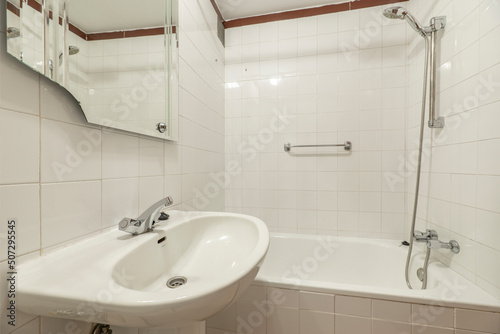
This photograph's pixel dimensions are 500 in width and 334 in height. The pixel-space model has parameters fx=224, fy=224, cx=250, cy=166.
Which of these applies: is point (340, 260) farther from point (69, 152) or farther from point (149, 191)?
point (69, 152)

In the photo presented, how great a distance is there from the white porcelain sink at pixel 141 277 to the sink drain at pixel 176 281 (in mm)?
12

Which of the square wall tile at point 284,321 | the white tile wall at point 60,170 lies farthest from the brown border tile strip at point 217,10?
the square wall tile at point 284,321

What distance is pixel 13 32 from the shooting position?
1.51ft

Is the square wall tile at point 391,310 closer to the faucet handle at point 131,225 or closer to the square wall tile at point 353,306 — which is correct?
the square wall tile at point 353,306

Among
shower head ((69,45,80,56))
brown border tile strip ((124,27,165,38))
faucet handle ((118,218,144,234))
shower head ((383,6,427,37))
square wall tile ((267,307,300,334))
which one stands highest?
shower head ((383,6,427,37))

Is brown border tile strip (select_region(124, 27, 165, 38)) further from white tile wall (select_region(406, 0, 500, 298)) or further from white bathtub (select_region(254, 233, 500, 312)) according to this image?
white tile wall (select_region(406, 0, 500, 298))

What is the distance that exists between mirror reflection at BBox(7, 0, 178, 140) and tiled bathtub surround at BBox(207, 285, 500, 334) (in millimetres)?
907

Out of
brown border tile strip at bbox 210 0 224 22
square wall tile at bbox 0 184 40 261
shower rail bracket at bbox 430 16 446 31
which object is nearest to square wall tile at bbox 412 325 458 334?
square wall tile at bbox 0 184 40 261

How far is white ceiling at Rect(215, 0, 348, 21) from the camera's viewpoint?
1686 mm

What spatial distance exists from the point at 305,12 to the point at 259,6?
36 cm

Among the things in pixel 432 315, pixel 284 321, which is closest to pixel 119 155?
pixel 284 321

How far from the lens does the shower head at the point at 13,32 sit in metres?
0.45

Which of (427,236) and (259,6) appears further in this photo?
(259,6)

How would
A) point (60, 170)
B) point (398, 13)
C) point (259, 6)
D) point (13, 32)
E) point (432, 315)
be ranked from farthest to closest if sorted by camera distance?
point (259, 6) < point (398, 13) < point (432, 315) < point (60, 170) < point (13, 32)
